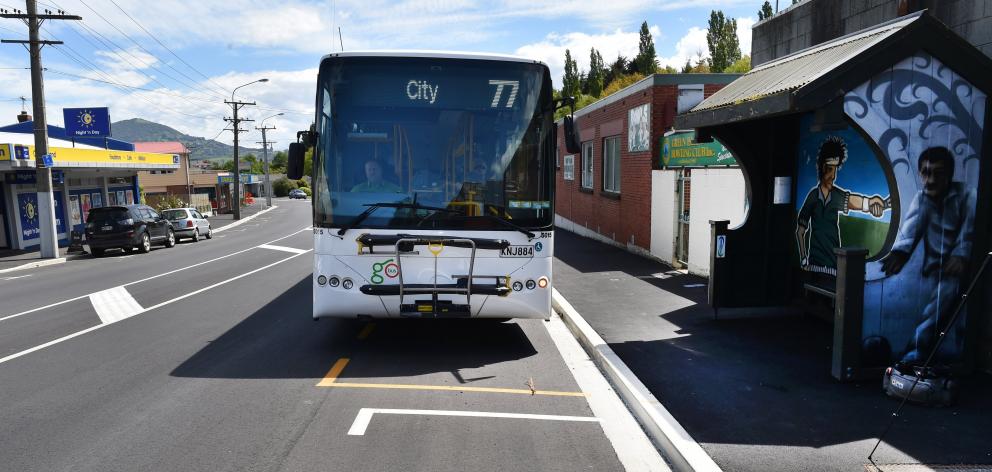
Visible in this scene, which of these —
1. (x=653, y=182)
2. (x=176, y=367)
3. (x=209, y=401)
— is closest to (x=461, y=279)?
(x=209, y=401)

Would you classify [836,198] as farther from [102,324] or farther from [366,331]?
[102,324]

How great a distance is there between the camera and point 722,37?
53.8 meters

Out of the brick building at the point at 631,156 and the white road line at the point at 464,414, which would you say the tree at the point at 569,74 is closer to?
the brick building at the point at 631,156

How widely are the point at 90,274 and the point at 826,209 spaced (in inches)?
693

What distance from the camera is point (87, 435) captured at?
17.3 feet

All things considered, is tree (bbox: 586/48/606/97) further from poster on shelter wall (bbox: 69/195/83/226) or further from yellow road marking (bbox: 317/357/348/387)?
yellow road marking (bbox: 317/357/348/387)

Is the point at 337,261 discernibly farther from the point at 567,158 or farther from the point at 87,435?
the point at 567,158

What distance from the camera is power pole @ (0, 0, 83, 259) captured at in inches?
904

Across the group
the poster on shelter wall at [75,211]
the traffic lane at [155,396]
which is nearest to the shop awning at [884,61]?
the traffic lane at [155,396]

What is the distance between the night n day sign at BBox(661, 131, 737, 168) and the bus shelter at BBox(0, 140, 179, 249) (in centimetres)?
2209

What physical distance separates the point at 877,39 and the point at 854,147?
68.1 inches

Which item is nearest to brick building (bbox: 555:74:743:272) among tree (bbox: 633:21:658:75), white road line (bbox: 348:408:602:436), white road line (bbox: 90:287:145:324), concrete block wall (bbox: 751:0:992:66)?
concrete block wall (bbox: 751:0:992:66)

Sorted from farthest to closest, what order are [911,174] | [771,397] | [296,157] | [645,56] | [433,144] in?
[645,56], [296,157], [433,144], [911,174], [771,397]

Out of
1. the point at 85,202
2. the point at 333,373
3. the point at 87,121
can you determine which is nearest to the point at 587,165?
the point at 333,373
